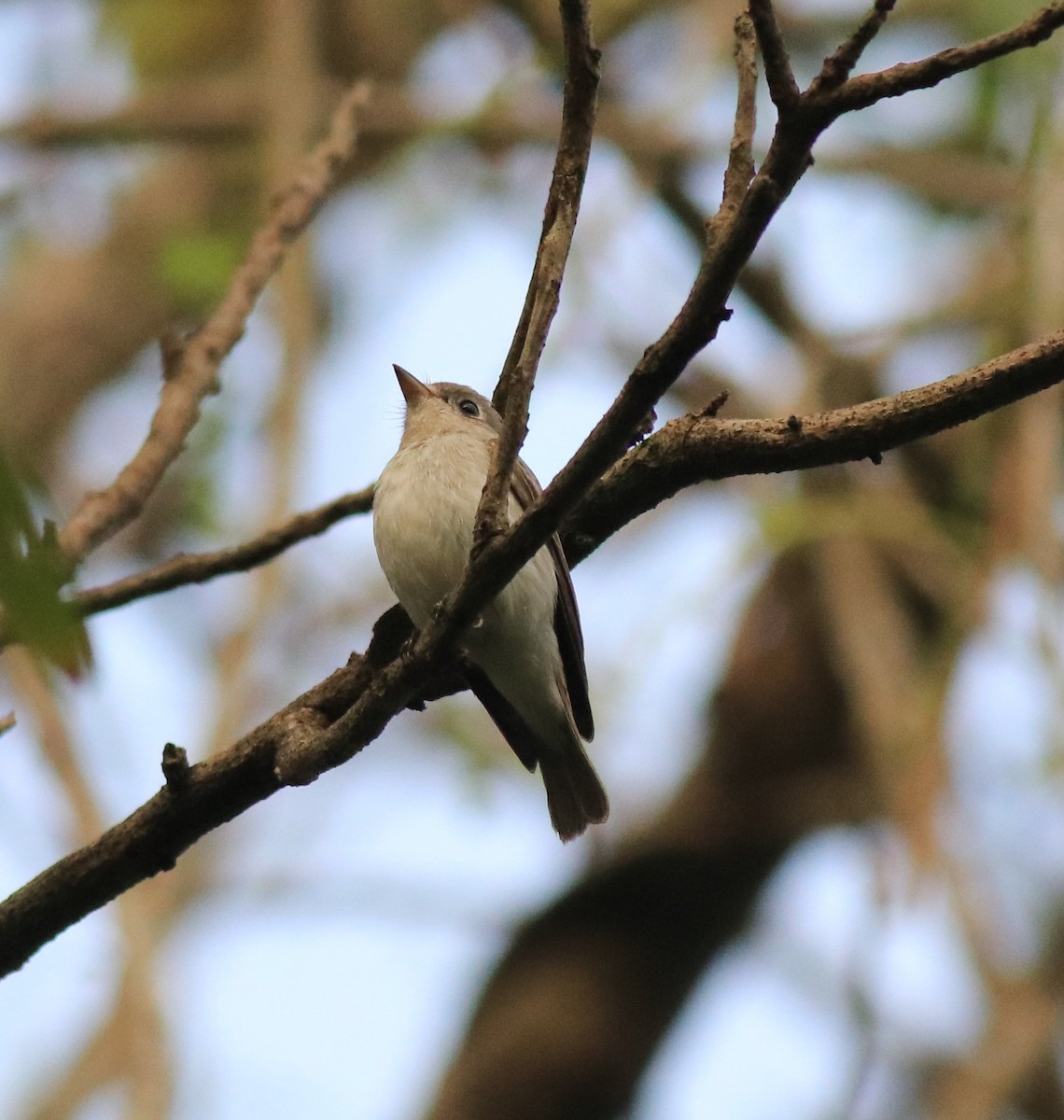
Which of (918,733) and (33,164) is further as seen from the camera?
(33,164)

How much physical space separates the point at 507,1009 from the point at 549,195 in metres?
5.11

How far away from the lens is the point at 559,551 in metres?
2.80

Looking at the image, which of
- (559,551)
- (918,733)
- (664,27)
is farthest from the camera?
(664,27)

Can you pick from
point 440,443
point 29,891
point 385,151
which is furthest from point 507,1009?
point 29,891

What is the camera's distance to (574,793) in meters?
4.19

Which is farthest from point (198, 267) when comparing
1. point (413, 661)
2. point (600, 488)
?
point (413, 661)

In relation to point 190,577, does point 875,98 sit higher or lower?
lower

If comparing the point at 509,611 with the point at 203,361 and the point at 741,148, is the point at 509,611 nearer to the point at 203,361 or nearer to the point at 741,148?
the point at 203,361

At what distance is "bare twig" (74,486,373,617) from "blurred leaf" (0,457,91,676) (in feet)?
6.70

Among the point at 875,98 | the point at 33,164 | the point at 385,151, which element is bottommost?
the point at 875,98

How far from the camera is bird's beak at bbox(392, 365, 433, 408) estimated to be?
16.5 ft

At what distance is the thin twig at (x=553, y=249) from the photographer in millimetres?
2137

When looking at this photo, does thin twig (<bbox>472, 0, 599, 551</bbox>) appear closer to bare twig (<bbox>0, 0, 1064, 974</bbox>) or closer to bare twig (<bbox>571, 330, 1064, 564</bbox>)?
bare twig (<bbox>0, 0, 1064, 974</bbox>)

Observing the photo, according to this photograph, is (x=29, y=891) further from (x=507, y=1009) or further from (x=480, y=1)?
(x=480, y=1)
